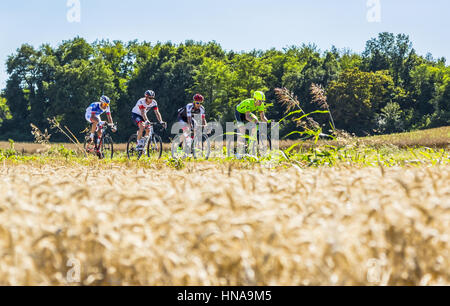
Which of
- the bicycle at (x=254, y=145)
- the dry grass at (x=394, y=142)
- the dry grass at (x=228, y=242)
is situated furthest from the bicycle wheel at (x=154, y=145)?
the dry grass at (x=228, y=242)

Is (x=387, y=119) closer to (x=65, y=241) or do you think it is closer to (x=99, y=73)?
(x=99, y=73)

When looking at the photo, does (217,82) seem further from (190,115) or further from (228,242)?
(228,242)

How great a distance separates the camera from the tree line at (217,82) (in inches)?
2724

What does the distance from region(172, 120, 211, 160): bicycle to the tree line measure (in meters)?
48.4

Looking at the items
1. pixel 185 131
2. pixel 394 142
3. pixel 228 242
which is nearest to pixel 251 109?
pixel 185 131

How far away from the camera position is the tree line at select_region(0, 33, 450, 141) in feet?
227

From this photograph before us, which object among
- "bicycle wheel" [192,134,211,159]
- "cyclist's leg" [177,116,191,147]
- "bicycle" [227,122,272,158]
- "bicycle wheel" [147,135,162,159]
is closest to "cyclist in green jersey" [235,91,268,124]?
"bicycle" [227,122,272,158]

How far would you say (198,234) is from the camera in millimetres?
2395

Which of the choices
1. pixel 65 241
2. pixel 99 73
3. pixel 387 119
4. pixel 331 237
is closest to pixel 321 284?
pixel 331 237

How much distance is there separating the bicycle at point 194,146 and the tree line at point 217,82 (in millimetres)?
48402

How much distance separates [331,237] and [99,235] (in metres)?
1.02

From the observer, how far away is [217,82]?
228ft

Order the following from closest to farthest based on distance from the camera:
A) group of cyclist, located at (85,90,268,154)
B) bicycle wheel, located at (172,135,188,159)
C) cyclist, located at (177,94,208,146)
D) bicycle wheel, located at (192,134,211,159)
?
group of cyclist, located at (85,90,268,154)
bicycle wheel, located at (192,134,211,159)
cyclist, located at (177,94,208,146)
bicycle wheel, located at (172,135,188,159)

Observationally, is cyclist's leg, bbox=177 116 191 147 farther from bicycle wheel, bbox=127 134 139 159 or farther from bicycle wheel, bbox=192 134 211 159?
bicycle wheel, bbox=127 134 139 159
